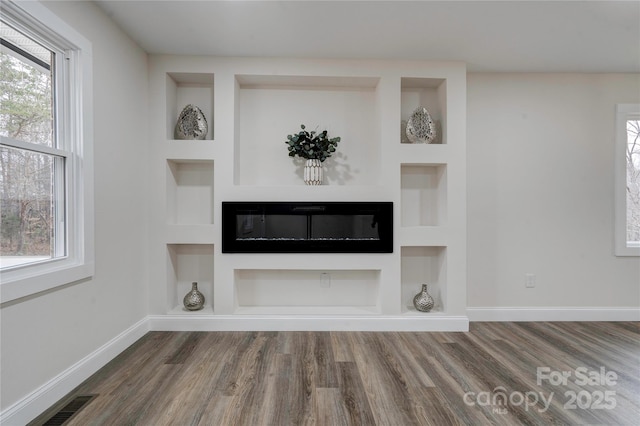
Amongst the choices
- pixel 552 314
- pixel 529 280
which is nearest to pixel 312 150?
pixel 529 280

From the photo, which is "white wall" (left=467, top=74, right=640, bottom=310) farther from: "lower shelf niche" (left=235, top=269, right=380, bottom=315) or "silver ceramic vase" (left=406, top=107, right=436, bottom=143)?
"lower shelf niche" (left=235, top=269, right=380, bottom=315)

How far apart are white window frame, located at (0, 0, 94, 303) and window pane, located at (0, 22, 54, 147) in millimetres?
69

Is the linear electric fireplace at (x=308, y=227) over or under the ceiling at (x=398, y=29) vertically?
under

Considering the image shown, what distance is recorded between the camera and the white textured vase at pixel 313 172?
312 centimetres

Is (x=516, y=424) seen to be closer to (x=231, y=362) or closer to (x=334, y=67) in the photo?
(x=231, y=362)

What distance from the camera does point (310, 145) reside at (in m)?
3.10

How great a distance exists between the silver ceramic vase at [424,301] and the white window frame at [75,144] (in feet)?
9.01

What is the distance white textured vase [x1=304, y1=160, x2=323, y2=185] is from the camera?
3.12 meters

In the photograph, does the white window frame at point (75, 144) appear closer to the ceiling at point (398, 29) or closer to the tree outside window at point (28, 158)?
the tree outside window at point (28, 158)

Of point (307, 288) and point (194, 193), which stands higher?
point (194, 193)

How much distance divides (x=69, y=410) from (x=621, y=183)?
505 cm

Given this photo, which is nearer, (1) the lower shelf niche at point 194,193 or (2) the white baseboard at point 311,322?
(2) the white baseboard at point 311,322

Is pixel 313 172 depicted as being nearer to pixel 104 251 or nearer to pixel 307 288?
pixel 307 288

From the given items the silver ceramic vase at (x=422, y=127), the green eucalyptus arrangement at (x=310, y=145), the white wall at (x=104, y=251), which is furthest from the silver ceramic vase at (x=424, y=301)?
the white wall at (x=104, y=251)
